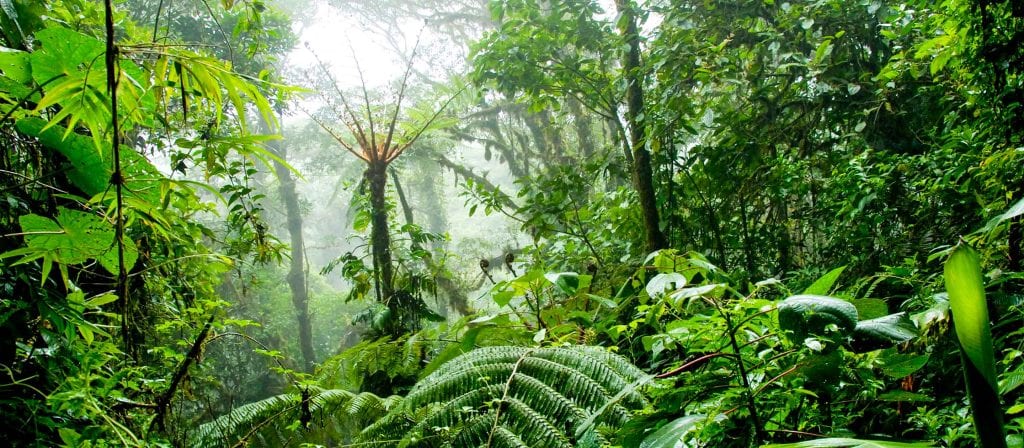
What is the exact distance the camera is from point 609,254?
354 centimetres

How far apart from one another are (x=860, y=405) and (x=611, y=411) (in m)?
0.56

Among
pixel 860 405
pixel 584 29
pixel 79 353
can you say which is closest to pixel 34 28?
pixel 79 353

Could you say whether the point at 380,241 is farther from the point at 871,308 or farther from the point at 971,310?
the point at 971,310

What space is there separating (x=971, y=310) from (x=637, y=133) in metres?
2.59

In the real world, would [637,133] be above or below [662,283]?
above

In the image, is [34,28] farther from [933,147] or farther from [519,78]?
[933,147]

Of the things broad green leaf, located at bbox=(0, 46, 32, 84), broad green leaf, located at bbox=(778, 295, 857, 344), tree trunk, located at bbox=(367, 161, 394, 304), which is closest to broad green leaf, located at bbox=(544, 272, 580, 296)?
broad green leaf, located at bbox=(778, 295, 857, 344)

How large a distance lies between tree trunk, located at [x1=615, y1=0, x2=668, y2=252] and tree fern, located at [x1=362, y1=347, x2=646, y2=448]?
1.63 m

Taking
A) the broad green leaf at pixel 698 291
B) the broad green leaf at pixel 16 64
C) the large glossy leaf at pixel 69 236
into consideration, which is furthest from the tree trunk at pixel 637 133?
the broad green leaf at pixel 16 64

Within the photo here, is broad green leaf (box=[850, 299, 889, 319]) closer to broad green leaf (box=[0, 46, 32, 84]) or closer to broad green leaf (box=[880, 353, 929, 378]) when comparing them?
broad green leaf (box=[880, 353, 929, 378])

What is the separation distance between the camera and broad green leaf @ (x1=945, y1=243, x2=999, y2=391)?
35 cm

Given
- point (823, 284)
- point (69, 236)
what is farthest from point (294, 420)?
point (823, 284)

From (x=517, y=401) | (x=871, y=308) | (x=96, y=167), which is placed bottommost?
(x=517, y=401)

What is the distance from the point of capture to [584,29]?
10.3ft
